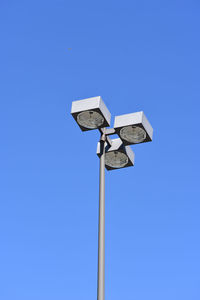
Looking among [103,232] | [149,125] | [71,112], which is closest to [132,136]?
[149,125]

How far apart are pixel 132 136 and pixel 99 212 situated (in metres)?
1.52

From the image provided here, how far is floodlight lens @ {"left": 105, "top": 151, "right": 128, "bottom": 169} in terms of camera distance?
1105 cm

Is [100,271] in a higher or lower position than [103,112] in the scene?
lower

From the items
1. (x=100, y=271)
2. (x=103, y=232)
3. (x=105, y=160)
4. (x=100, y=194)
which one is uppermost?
(x=105, y=160)

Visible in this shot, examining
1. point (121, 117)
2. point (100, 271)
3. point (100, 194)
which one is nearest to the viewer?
point (100, 271)

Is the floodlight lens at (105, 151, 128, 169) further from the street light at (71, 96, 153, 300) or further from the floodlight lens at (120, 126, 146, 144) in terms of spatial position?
the floodlight lens at (120, 126, 146, 144)

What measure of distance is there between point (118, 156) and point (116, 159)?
0.22ft

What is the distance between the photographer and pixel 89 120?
10.5m

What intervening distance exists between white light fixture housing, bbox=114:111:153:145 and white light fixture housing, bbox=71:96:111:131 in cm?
23

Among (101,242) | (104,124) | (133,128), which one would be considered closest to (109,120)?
(104,124)

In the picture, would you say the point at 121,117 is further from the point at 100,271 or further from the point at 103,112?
the point at 100,271

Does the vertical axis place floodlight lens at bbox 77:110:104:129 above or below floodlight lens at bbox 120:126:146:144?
above

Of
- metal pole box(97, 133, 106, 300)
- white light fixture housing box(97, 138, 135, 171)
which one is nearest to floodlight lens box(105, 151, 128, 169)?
white light fixture housing box(97, 138, 135, 171)

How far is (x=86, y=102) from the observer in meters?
10.4
